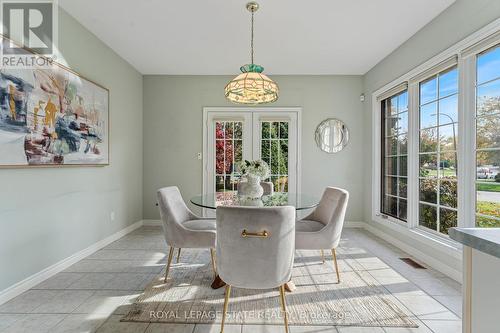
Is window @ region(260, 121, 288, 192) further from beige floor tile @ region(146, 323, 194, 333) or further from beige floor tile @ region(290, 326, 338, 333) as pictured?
beige floor tile @ region(146, 323, 194, 333)

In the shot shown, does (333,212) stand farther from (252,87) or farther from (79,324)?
(79,324)

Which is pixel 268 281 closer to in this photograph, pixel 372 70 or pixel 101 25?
pixel 101 25

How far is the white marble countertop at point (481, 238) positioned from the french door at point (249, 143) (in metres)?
3.86

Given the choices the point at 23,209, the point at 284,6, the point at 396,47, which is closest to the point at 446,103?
the point at 396,47

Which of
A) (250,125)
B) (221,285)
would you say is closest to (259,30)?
(250,125)

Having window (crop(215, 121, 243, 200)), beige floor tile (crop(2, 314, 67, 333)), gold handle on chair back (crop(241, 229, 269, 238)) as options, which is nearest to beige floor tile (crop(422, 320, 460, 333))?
gold handle on chair back (crop(241, 229, 269, 238))

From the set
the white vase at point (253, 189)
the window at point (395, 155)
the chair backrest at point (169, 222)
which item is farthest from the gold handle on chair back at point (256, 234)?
the window at point (395, 155)

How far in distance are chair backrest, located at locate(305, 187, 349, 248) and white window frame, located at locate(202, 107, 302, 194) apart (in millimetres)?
1848

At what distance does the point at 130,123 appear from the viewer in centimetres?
434

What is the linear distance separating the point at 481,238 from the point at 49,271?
3323 millimetres

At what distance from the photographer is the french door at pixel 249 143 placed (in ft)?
15.6

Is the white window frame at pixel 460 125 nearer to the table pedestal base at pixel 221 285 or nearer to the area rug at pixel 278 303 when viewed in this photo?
the area rug at pixel 278 303

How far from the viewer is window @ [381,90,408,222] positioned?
3.65m

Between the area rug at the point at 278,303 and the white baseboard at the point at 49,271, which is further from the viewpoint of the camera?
the white baseboard at the point at 49,271
